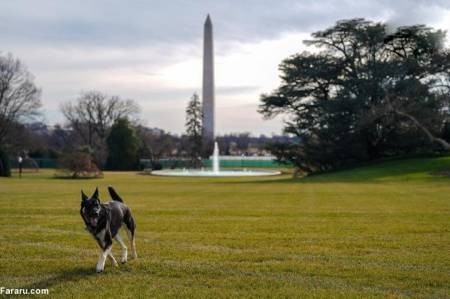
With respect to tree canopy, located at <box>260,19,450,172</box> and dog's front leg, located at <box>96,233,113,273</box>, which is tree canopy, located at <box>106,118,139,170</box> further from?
dog's front leg, located at <box>96,233,113,273</box>

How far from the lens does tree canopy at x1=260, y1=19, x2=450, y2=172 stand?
49.2 metres

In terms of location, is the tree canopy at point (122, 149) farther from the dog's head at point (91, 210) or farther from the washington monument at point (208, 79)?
the dog's head at point (91, 210)

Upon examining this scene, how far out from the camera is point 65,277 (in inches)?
324

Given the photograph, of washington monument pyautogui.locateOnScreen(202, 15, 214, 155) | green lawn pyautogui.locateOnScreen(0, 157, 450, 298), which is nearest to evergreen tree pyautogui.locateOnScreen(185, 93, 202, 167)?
washington monument pyautogui.locateOnScreen(202, 15, 214, 155)

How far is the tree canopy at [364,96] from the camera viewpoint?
49.2 m

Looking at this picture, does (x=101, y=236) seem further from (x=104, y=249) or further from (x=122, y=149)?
(x=122, y=149)

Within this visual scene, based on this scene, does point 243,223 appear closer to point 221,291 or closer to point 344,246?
point 344,246

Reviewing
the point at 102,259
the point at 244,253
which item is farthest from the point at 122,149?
the point at 102,259

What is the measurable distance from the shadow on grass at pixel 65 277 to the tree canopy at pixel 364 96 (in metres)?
40.4

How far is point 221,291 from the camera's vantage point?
7438mm

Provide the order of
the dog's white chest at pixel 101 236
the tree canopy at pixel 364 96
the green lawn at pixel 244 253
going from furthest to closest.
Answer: the tree canopy at pixel 364 96 → the dog's white chest at pixel 101 236 → the green lawn at pixel 244 253

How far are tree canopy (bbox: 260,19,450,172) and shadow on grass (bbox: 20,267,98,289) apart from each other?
40406 mm

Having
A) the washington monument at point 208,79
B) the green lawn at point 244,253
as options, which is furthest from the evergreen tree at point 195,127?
the green lawn at point 244,253

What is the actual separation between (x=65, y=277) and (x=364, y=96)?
45.0 metres
